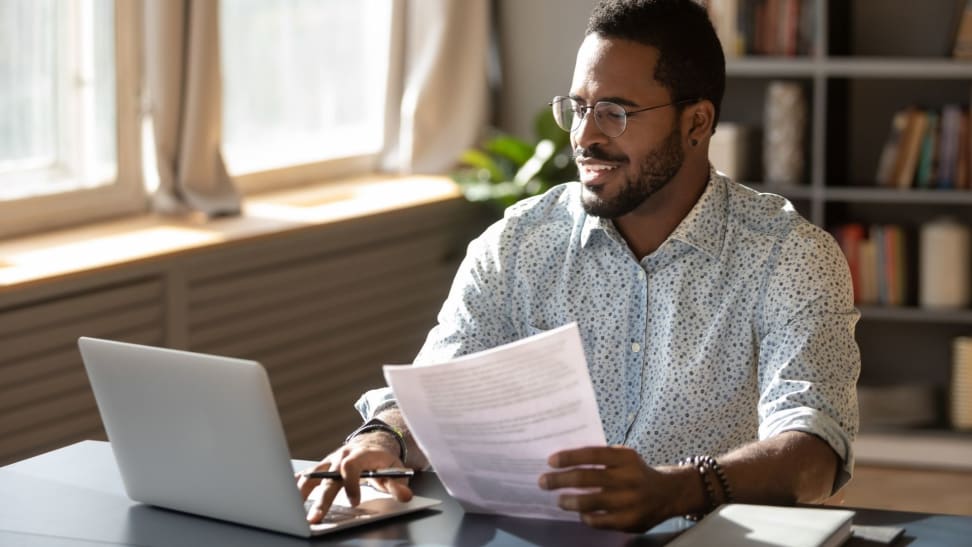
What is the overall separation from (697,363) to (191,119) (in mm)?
2030

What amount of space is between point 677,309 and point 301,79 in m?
2.63

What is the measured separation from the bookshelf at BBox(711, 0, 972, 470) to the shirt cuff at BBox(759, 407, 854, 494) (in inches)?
97.3

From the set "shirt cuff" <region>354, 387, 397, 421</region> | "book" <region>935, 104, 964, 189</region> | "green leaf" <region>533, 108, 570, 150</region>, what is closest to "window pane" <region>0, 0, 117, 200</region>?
"green leaf" <region>533, 108, 570, 150</region>

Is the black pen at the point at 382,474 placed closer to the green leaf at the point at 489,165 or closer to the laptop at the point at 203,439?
the laptop at the point at 203,439

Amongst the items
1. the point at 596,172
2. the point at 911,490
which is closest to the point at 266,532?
the point at 596,172

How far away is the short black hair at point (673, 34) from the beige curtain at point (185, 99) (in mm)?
1789

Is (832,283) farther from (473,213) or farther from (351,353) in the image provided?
(473,213)

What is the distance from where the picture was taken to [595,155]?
207 centimetres

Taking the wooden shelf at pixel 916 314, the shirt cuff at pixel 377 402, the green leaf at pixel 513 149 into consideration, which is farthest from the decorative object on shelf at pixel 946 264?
the shirt cuff at pixel 377 402

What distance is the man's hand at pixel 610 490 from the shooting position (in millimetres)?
1578

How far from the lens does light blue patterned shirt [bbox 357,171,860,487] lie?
6.55 feet

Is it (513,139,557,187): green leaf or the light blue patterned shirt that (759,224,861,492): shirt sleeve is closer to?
the light blue patterned shirt

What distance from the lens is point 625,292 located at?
2.12m

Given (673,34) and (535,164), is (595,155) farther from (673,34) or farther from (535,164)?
(535,164)
